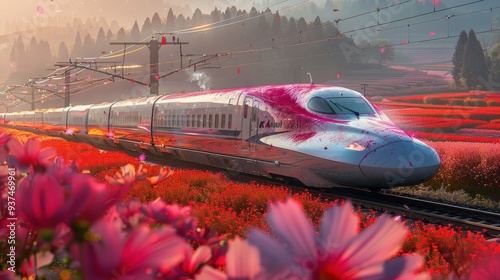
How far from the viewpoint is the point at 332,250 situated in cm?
59

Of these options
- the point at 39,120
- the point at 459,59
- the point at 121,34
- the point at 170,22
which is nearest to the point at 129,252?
the point at 39,120

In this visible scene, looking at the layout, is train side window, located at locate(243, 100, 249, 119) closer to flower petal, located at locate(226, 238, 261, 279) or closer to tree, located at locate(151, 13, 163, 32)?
flower petal, located at locate(226, 238, 261, 279)

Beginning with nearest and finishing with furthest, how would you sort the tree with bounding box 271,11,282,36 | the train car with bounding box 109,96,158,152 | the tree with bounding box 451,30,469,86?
the train car with bounding box 109,96,158,152 → the tree with bounding box 451,30,469,86 → the tree with bounding box 271,11,282,36

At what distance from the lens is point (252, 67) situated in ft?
423

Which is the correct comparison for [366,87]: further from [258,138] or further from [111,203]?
[111,203]

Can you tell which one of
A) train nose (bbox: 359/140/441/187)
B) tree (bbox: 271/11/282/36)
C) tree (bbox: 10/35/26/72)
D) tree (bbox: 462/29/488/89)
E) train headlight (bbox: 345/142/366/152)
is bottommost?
tree (bbox: 10/35/26/72)

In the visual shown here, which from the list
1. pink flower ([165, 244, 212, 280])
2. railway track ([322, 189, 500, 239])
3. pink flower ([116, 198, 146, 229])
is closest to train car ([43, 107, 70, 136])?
railway track ([322, 189, 500, 239])

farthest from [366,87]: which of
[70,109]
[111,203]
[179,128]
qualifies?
[111,203]

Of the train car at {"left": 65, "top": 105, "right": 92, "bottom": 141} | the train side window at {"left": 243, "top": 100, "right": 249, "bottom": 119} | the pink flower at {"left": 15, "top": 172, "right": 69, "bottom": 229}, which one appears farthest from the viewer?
the train car at {"left": 65, "top": 105, "right": 92, "bottom": 141}

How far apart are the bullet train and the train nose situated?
0.06ft

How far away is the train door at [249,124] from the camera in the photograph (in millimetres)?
13484

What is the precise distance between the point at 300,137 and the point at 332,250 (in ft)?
36.8

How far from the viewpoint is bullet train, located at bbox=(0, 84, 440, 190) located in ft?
34.1

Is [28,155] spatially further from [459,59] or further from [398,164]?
→ [459,59]
